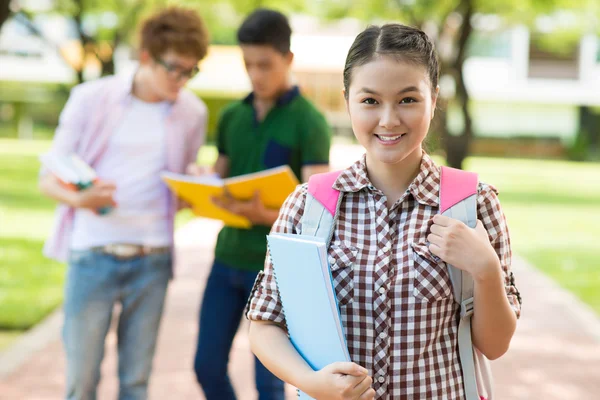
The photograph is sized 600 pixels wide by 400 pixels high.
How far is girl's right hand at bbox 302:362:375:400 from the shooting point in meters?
1.84

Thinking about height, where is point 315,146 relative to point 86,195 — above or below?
above

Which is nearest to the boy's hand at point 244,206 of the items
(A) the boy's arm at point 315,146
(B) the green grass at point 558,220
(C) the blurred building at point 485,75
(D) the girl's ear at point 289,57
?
(A) the boy's arm at point 315,146

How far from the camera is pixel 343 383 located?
1.84 meters

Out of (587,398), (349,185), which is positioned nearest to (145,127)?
(349,185)

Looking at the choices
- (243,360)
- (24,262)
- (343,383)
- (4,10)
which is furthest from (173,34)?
(24,262)

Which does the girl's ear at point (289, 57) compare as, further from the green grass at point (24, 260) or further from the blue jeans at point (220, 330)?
the green grass at point (24, 260)

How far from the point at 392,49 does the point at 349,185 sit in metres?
0.34

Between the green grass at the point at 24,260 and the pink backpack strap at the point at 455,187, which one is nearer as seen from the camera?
the pink backpack strap at the point at 455,187

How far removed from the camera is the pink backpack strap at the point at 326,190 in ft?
6.72

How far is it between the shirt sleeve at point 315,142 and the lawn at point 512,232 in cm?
371

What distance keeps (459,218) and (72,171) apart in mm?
1912

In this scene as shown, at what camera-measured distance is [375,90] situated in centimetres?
197

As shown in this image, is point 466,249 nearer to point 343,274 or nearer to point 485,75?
point 343,274

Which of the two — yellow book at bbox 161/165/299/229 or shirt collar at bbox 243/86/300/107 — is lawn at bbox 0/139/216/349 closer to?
yellow book at bbox 161/165/299/229
